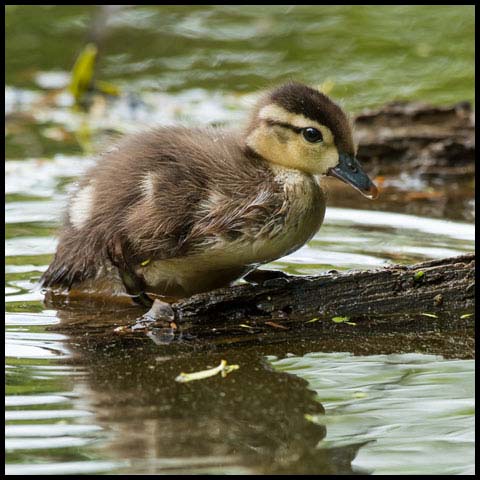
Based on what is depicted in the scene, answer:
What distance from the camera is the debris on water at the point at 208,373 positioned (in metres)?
4.01

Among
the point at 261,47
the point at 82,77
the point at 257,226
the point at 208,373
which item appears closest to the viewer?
the point at 208,373

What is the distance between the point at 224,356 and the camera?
425 cm

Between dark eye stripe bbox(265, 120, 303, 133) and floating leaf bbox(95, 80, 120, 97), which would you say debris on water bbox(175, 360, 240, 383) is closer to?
dark eye stripe bbox(265, 120, 303, 133)

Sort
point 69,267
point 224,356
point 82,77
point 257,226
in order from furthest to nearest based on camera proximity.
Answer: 1. point 82,77
2. point 69,267
3. point 257,226
4. point 224,356

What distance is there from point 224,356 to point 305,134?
99 centimetres

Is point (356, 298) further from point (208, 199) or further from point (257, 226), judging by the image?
point (208, 199)

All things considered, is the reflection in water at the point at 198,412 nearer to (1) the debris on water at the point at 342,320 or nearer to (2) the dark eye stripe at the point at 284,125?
(1) the debris on water at the point at 342,320

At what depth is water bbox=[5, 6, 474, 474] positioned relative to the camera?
3363 mm

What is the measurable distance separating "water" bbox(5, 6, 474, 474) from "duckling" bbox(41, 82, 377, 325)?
0.77 ft

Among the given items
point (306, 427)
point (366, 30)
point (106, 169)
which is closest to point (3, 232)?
point (106, 169)

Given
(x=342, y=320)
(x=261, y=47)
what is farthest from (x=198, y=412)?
(x=261, y=47)

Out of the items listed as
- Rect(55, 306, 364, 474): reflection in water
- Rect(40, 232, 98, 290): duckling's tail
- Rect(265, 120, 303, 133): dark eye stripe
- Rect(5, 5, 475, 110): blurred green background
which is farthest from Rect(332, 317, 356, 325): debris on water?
Rect(5, 5, 475, 110): blurred green background

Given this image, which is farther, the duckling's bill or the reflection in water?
the duckling's bill

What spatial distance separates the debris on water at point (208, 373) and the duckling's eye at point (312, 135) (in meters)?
1.06
